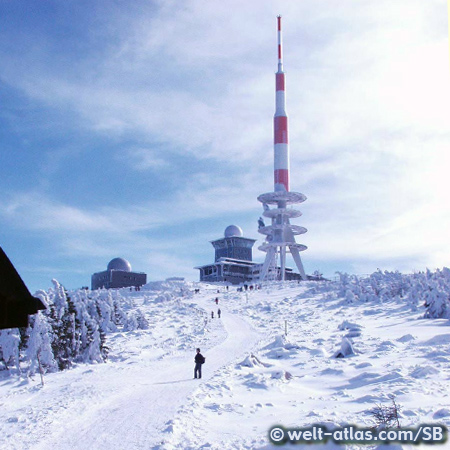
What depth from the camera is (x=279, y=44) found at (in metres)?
85.2

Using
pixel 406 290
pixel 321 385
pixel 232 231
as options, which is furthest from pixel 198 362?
pixel 232 231

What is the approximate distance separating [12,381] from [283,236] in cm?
6283

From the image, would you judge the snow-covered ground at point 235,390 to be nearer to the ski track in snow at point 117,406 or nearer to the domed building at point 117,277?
the ski track in snow at point 117,406

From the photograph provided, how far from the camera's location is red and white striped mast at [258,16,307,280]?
79.1 m

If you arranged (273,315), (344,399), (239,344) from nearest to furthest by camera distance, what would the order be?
1. (344,399)
2. (239,344)
3. (273,315)

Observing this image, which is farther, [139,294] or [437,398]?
[139,294]

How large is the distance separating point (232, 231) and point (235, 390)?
296 ft

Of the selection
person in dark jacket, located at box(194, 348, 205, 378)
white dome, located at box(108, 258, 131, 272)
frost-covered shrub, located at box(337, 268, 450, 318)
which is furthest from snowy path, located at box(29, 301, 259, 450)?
white dome, located at box(108, 258, 131, 272)

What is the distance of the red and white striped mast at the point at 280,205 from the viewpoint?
259 ft

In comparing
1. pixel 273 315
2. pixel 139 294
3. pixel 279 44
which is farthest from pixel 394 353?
pixel 279 44

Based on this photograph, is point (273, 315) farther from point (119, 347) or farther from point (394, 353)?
point (394, 353)

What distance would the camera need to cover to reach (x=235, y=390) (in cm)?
1363

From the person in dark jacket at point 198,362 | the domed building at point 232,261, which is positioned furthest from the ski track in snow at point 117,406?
the domed building at point 232,261

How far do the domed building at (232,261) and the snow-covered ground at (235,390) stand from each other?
65.2 m
